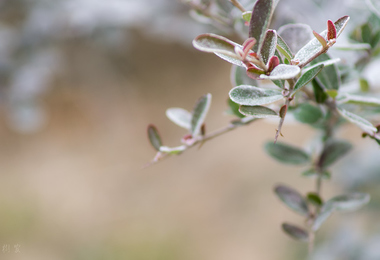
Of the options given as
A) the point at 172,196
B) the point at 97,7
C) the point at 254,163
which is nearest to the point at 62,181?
the point at 172,196

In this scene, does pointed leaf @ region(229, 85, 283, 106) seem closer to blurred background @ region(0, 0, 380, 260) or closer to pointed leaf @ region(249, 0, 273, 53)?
pointed leaf @ region(249, 0, 273, 53)

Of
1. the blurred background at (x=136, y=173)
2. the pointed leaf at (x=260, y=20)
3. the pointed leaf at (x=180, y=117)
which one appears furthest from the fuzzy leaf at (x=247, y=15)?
the blurred background at (x=136, y=173)

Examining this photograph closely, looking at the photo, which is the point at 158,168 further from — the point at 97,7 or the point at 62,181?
the point at 97,7

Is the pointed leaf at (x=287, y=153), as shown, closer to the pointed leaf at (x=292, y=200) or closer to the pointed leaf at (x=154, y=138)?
the pointed leaf at (x=292, y=200)

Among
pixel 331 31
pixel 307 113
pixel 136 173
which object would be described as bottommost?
pixel 136 173

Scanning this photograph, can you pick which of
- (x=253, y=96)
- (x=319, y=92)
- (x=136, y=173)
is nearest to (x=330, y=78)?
(x=319, y=92)

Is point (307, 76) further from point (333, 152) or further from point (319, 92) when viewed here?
point (333, 152)
